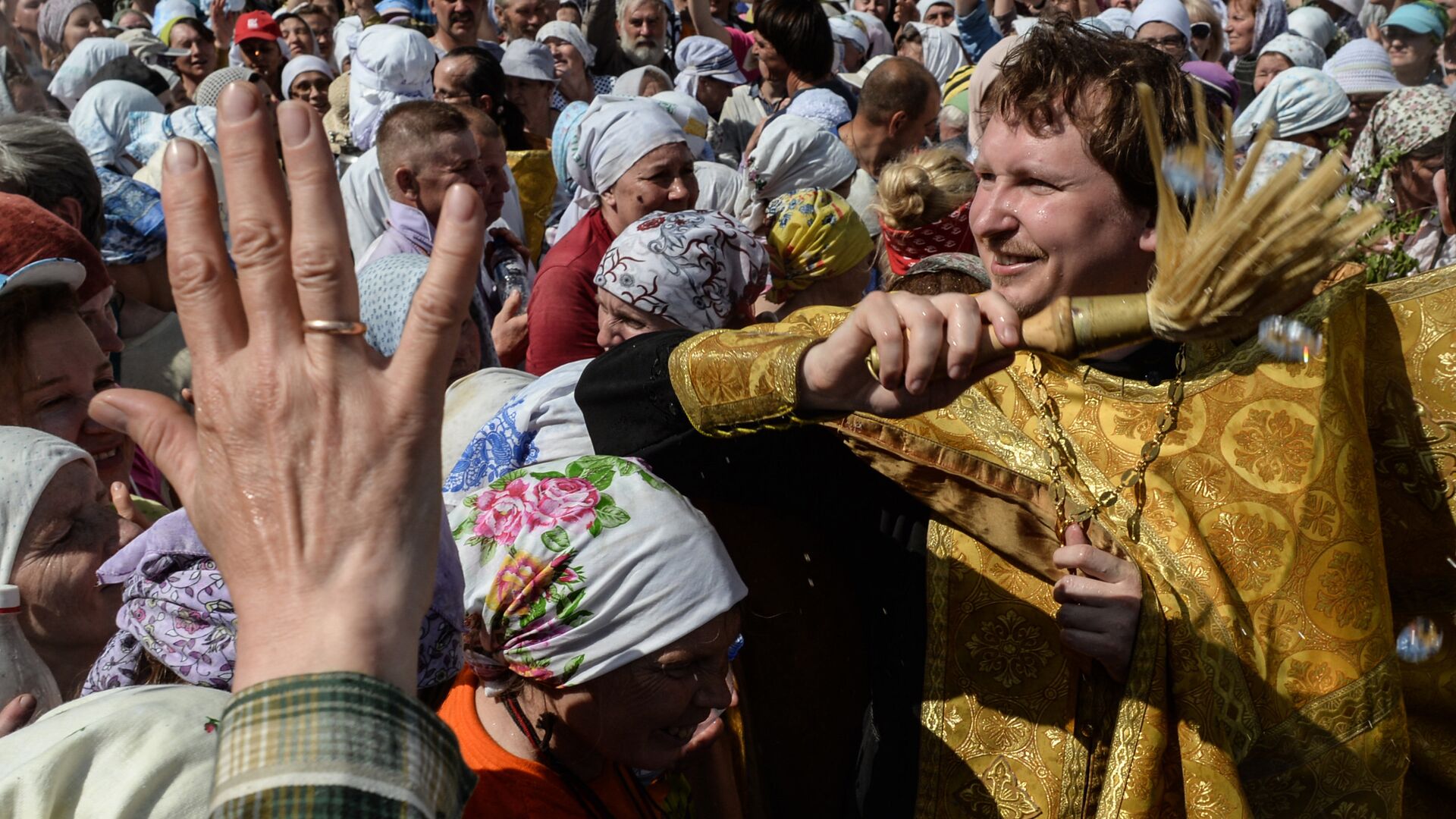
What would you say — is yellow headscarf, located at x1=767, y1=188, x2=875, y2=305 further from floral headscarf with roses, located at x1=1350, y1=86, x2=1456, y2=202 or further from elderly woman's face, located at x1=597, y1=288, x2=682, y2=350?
floral headscarf with roses, located at x1=1350, y1=86, x2=1456, y2=202

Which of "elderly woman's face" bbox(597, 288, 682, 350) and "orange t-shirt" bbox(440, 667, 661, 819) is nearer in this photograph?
"orange t-shirt" bbox(440, 667, 661, 819)

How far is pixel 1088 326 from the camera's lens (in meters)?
1.59

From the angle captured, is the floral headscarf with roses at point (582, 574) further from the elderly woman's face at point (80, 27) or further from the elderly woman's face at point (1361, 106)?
the elderly woman's face at point (80, 27)

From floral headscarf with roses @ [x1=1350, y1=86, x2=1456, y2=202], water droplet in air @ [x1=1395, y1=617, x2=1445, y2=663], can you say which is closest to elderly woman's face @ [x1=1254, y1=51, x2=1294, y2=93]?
floral headscarf with roses @ [x1=1350, y1=86, x2=1456, y2=202]

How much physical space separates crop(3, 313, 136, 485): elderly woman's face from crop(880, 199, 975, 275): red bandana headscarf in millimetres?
2416

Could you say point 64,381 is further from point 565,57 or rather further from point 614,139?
point 565,57

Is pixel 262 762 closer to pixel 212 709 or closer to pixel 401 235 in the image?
pixel 212 709

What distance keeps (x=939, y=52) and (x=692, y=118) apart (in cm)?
421

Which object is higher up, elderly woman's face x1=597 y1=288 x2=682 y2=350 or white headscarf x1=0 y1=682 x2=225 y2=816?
white headscarf x1=0 y1=682 x2=225 y2=816

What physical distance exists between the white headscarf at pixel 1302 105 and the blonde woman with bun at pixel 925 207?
386 cm

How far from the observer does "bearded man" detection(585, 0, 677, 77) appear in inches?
403

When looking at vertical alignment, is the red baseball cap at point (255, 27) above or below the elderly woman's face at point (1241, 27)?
above

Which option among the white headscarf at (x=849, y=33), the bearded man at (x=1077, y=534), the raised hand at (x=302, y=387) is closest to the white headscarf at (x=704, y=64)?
the white headscarf at (x=849, y=33)

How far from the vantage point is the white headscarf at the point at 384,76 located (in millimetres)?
7090
